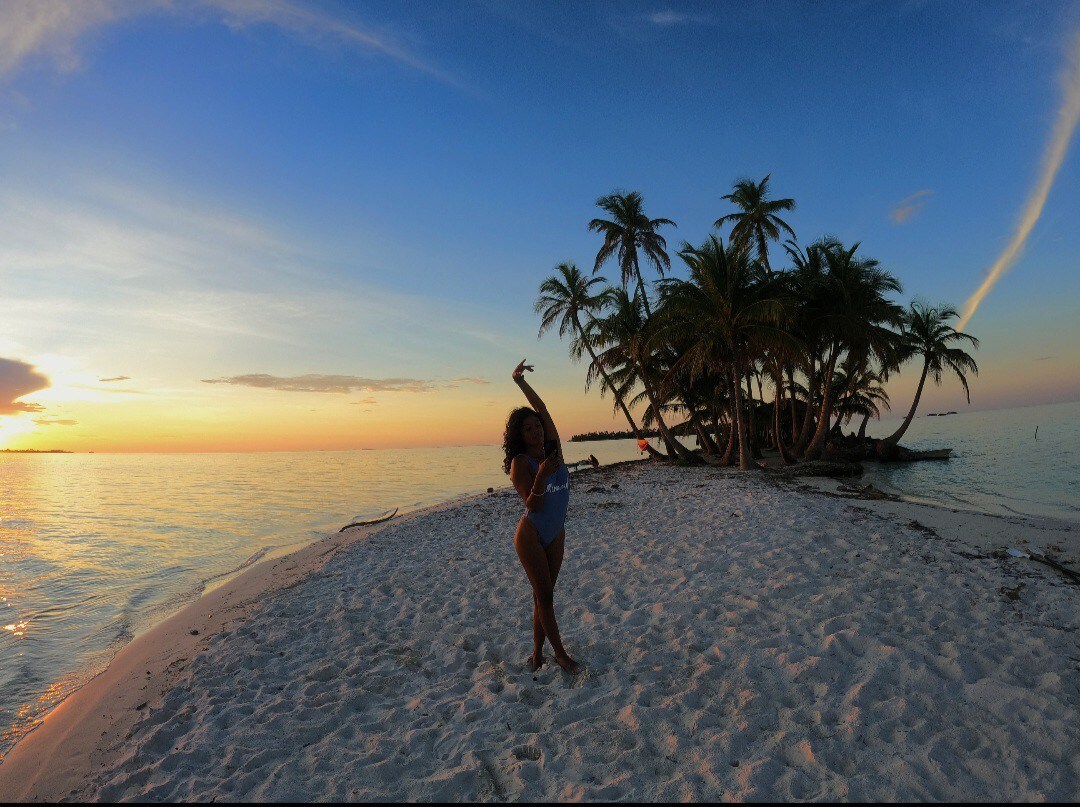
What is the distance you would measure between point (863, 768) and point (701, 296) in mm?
18624

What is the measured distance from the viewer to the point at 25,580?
10609 mm

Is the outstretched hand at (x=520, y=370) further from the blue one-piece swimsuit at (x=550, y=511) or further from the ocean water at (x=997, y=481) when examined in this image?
the ocean water at (x=997, y=481)

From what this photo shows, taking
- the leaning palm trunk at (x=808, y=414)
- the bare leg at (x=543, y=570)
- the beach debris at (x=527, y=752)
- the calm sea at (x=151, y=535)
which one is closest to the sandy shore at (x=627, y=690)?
the beach debris at (x=527, y=752)

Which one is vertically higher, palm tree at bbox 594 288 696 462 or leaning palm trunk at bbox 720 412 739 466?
palm tree at bbox 594 288 696 462

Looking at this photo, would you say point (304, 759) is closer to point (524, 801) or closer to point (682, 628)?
point (524, 801)

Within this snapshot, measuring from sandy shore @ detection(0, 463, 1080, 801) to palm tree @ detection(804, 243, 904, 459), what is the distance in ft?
Result: 53.9

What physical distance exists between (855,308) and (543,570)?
23.7 m

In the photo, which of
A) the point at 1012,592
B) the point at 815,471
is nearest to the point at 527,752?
the point at 1012,592

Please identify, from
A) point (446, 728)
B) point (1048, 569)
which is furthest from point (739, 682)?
point (1048, 569)

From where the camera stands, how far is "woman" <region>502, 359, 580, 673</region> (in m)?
3.93

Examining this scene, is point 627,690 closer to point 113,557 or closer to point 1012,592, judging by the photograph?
point 1012,592

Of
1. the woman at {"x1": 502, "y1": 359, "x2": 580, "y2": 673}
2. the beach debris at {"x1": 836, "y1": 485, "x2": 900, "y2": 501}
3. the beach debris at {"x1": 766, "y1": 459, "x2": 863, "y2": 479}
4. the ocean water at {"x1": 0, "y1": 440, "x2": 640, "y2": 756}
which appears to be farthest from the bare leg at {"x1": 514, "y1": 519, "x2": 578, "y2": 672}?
the beach debris at {"x1": 766, "y1": 459, "x2": 863, "y2": 479}

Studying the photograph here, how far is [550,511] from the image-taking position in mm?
4051

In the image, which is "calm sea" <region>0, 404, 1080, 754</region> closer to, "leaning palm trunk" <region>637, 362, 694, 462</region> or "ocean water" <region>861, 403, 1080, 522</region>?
"ocean water" <region>861, 403, 1080, 522</region>
